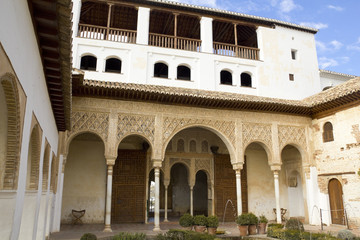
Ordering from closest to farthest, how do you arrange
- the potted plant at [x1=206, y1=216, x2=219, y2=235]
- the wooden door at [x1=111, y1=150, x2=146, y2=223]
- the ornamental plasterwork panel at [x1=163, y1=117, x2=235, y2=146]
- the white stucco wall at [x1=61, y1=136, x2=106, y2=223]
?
the potted plant at [x1=206, y1=216, x2=219, y2=235]
the ornamental plasterwork panel at [x1=163, y1=117, x2=235, y2=146]
the white stucco wall at [x1=61, y1=136, x2=106, y2=223]
the wooden door at [x1=111, y1=150, x2=146, y2=223]

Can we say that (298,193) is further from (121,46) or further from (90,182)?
(121,46)

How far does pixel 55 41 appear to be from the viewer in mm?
4641

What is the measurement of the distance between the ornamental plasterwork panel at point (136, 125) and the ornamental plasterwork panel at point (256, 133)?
4.02 m

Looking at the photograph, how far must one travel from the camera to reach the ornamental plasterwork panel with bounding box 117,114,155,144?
37.9ft

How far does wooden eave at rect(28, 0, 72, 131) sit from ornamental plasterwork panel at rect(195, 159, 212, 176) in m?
9.05

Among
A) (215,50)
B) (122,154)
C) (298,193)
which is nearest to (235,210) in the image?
(298,193)

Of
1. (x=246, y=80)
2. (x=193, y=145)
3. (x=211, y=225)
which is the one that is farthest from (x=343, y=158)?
(x=246, y=80)

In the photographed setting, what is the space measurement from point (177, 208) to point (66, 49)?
15.3m

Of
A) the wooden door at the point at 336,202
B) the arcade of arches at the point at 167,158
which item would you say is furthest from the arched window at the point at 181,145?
the wooden door at the point at 336,202

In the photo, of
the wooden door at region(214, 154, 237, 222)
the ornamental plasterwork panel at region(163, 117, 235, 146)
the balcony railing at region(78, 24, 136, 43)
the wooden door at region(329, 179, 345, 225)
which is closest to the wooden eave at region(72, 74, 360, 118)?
the ornamental plasterwork panel at region(163, 117, 235, 146)

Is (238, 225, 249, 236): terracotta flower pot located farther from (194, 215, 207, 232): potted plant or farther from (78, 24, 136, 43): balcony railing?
(78, 24, 136, 43): balcony railing

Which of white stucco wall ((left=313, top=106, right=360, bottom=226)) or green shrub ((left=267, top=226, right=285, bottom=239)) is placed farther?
white stucco wall ((left=313, top=106, right=360, bottom=226))

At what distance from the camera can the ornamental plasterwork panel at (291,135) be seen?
13.6 metres

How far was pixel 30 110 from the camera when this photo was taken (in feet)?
15.0
